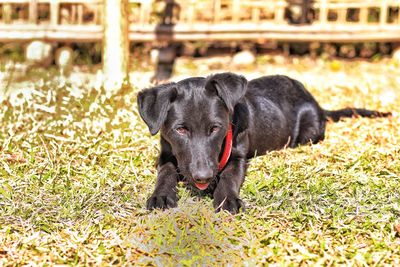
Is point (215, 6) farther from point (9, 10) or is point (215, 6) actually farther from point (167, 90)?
point (167, 90)

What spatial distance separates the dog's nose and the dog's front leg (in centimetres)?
20

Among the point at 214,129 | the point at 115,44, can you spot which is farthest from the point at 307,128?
the point at 115,44

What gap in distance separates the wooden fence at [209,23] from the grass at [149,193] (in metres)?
4.16

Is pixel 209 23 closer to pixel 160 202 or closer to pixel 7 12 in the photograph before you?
pixel 7 12

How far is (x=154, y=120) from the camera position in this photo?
14.8 ft

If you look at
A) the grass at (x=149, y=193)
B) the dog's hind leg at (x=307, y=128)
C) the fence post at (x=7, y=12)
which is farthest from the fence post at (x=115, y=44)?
the fence post at (x=7, y=12)

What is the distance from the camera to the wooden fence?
427 inches

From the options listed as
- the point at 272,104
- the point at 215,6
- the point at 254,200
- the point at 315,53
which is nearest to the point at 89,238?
the point at 254,200

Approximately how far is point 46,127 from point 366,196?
9.78 feet

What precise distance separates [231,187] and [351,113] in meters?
2.75

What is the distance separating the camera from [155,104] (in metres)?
4.57

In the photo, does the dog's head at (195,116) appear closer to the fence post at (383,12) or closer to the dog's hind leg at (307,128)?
the dog's hind leg at (307,128)

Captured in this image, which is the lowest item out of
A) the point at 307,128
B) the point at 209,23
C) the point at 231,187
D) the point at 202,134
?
the point at 231,187

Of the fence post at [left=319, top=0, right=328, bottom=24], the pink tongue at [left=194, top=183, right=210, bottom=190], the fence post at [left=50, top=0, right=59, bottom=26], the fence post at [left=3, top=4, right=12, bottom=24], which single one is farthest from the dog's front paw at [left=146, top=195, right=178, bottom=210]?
the fence post at [left=3, top=4, right=12, bottom=24]
